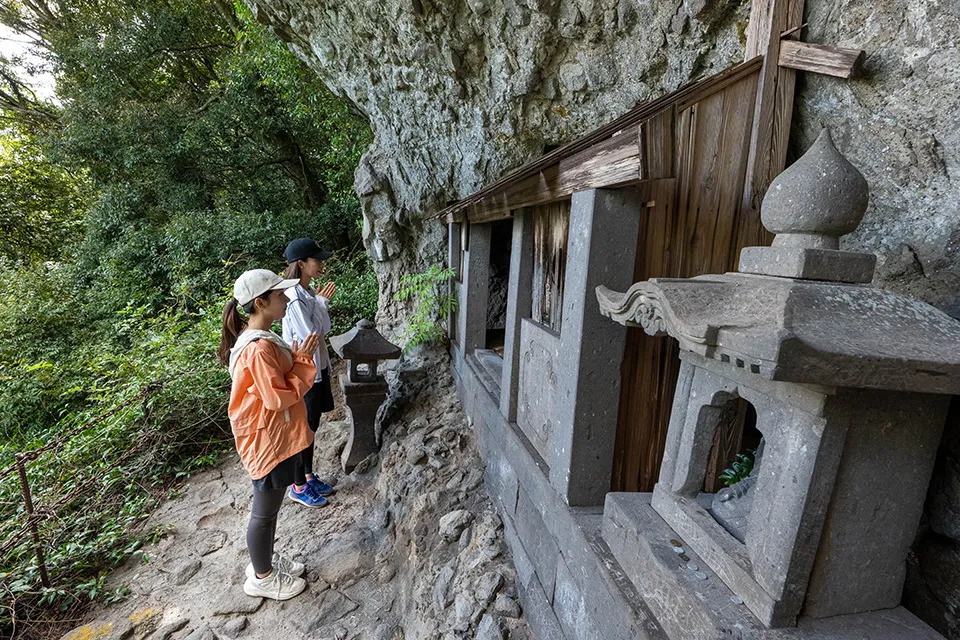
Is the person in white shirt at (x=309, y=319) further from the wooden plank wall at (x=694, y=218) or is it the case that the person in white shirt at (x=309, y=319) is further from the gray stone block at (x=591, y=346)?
the wooden plank wall at (x=694, y=218)

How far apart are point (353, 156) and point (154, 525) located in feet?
28.6

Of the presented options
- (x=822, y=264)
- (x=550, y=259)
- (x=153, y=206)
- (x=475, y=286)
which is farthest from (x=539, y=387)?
(x=153, y=206)

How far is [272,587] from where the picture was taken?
3727 mm

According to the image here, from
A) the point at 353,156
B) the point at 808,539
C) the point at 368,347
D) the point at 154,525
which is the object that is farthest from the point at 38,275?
the point at 808,539

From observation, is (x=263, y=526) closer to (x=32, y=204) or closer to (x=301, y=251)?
(x=301, y=251)

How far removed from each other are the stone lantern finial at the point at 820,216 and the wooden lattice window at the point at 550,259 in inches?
65.8

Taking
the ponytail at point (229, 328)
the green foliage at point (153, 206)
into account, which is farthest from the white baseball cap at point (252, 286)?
the green foliage at point (153, 206)

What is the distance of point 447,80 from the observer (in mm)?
5836

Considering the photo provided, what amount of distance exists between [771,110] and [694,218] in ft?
2.32

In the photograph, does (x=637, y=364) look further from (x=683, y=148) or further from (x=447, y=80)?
(x=447, y=80)

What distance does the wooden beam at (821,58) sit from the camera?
205 cm

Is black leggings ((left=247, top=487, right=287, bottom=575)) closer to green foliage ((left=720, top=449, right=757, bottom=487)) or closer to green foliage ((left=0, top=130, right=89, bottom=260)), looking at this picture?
green foliage ((left=720, top=449, right=757, bottom=487))

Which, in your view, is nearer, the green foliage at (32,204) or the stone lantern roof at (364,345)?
the stone lantern roof at (364,345)

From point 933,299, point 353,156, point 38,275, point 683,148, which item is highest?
point 353,156
